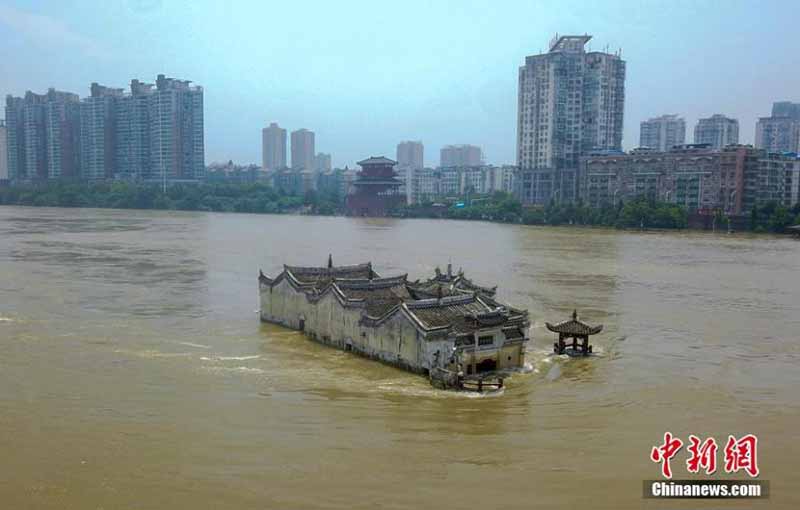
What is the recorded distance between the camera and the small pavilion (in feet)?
81.7

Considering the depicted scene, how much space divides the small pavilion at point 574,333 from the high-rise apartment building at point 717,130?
441 ft

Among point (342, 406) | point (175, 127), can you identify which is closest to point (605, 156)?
point (175, 127)

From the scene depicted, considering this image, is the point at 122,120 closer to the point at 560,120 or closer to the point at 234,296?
the point at 560,120

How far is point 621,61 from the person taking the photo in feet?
404

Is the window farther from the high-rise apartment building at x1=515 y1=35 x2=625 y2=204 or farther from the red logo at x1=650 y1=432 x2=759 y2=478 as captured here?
the high-rise apartment building at x1=515 y1=35 x2=625 y2=204

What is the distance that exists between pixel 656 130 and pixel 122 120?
114 m

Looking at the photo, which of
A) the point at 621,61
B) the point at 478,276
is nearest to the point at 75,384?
the point at 478,276

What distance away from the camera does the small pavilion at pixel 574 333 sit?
24906 millimetres

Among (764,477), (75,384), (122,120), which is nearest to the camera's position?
(764,477)

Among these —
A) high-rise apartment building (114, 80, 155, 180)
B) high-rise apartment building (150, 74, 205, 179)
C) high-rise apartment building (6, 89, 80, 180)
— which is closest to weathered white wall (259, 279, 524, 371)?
high-rise apartment building (150, 74, 205, 179)

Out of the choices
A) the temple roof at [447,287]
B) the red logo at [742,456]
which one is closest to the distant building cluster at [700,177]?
the temple roof at [447,287]

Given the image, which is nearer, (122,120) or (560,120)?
(560,120)

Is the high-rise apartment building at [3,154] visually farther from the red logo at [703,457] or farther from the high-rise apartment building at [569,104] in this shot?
the red logo at [703,457]

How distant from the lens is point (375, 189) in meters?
127
